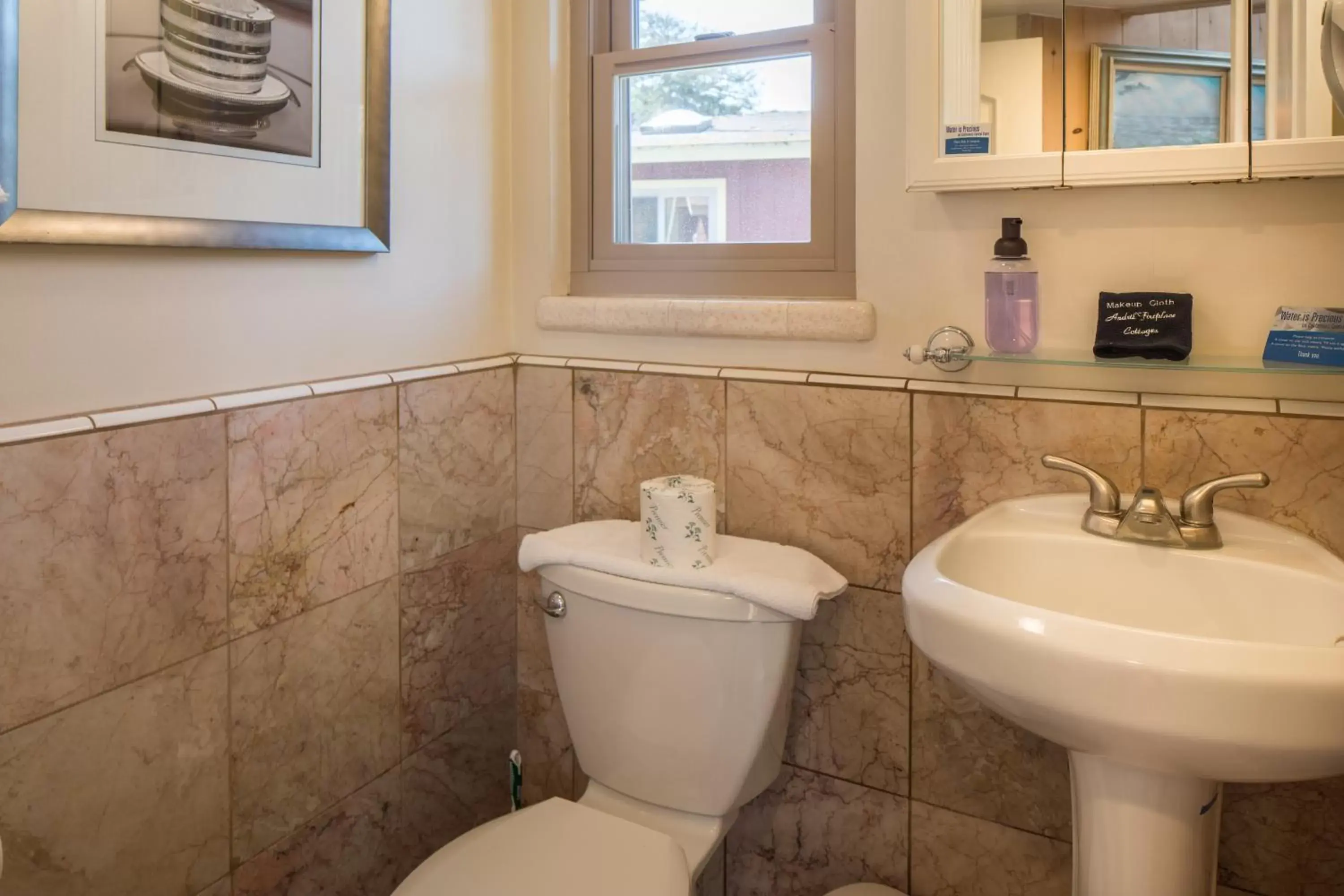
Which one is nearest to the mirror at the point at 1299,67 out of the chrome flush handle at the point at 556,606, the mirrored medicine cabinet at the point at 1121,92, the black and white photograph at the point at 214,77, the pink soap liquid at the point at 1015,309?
the mirrored medicine cabinet at the point at 1121,92

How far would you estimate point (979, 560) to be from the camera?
1.18 metres

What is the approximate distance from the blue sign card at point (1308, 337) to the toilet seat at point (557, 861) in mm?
972

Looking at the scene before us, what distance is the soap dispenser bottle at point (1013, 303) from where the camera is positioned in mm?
1246

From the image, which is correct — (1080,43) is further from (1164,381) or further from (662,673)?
(662,673)

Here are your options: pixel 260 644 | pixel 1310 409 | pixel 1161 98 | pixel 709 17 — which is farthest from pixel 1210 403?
pixel 260 644

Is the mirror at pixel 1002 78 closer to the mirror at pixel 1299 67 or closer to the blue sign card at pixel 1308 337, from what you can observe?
the mirror at pixel 1299 67

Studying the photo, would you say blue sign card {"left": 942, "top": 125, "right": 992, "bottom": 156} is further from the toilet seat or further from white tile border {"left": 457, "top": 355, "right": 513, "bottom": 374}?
the toilet seat

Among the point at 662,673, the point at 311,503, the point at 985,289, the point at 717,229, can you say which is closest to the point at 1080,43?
the point at 985,289

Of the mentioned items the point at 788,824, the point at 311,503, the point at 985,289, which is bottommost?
the point at 788,824

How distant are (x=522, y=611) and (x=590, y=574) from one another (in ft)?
1.41

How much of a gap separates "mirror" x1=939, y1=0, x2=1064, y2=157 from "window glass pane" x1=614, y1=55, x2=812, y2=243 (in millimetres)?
307

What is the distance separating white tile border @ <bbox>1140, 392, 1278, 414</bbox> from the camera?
3.83ft

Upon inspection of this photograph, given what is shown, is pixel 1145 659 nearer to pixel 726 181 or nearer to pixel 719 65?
pixel 726 181

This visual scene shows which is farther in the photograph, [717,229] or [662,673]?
[717,229]
